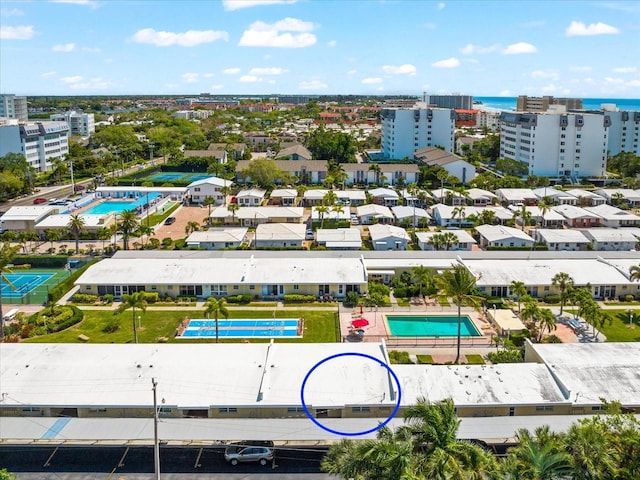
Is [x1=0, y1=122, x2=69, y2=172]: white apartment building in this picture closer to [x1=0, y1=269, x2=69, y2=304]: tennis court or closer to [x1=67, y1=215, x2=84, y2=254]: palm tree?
[x1=67, y1=215, x2=84, y2=254]: palm tree

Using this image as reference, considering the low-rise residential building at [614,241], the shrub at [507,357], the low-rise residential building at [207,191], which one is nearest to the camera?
the shrub at [507,357]

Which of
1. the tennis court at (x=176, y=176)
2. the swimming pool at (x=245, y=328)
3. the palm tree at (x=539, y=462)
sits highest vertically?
the tennis court at (x=176, y=176)

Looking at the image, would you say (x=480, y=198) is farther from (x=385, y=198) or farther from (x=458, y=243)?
(x=458, y=243)

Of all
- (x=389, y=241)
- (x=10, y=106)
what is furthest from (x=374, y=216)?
(x=10, y=106)

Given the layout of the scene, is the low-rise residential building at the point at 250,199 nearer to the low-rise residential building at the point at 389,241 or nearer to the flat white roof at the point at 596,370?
the low-rise residential building at the point at 389,241

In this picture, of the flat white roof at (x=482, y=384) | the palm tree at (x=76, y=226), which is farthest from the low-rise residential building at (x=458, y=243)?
the palm tree at (x=76, y=226)

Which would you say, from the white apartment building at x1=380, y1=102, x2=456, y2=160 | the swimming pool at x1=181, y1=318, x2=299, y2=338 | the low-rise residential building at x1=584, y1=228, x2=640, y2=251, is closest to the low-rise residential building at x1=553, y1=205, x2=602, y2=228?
the low-rise residential building at x1=584, y1=228, x2=640, y2=251

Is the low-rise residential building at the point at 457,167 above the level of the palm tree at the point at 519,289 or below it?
above
